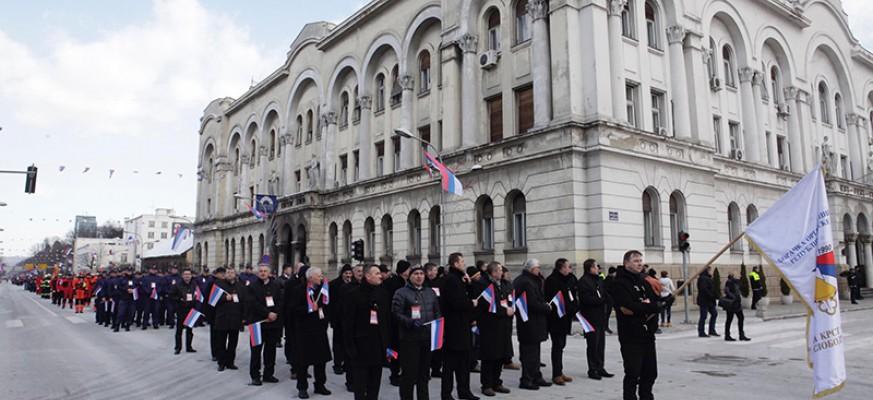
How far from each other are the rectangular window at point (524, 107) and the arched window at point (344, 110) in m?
14.9

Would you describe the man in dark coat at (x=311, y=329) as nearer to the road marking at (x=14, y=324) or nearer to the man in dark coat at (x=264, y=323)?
the man in dark coat at (x=264, y=323)

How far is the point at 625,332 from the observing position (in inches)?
284

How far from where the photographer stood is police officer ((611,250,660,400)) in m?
7.11

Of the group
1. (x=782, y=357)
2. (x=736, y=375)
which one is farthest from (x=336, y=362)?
(x=782, y=357)

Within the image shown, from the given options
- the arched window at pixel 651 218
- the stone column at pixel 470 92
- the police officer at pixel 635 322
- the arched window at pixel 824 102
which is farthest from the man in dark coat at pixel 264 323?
the arched window at pixel 824 102

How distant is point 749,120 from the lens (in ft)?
98.8

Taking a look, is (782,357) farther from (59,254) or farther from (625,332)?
(59,254)

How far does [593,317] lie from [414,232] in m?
19.8

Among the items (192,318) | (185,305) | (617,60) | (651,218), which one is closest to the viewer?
(192,318)

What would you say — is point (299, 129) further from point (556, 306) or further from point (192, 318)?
point (556, 306)

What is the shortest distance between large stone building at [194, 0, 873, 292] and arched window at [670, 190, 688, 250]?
0.07 m

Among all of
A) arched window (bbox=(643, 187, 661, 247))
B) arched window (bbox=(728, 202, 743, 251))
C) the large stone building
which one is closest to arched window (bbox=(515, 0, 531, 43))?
the large stone building

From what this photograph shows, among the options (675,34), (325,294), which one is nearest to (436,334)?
(325,294)

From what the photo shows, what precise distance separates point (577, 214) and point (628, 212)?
227 centimetres
